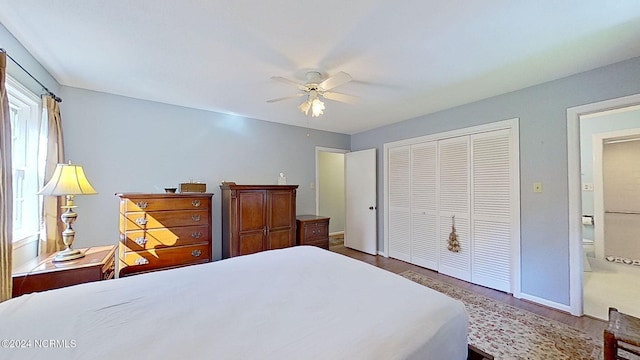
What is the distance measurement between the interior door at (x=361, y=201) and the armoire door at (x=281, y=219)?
1604mm

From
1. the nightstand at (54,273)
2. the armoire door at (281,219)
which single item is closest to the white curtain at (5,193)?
the nightstand at (54,273)

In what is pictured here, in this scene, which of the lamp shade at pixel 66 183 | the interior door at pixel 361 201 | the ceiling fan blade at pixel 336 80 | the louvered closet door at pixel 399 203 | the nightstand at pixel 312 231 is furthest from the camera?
the interior door at pixel 361 201

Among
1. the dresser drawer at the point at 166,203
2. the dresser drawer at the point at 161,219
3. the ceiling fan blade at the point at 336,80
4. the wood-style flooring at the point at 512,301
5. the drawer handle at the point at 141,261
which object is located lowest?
the wood-style flooring at the point at 512,301

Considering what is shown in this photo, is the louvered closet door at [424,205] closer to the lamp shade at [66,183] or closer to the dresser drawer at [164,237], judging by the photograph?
the dresser drawer at [164,237]

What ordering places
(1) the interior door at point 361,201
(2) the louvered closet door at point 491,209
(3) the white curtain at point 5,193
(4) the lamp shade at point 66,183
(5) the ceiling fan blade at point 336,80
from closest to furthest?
(3) the white curtain at point 5,193, (4) the lamp shade at point 66,183, (5) the ceiling fan blade at point 336,80, (2) the louvered closet door at point 491,209, (1) the interior door at point 361,201

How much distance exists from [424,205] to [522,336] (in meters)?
2.11

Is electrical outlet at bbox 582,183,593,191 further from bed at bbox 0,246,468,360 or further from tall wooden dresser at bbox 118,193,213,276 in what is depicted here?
tall wooden dresser at bbox 118,193,213,276

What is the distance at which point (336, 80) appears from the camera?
229cm

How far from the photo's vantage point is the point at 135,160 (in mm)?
3295

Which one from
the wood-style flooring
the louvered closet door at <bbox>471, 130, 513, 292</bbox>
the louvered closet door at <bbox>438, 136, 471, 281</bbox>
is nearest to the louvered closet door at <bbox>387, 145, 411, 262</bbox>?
the wood-style flooring

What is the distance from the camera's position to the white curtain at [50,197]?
2.36 meters

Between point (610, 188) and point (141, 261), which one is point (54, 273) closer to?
point (141, 261)

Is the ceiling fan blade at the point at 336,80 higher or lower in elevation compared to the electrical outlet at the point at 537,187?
higher

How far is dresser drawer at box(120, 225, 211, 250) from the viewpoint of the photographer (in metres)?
2.81
